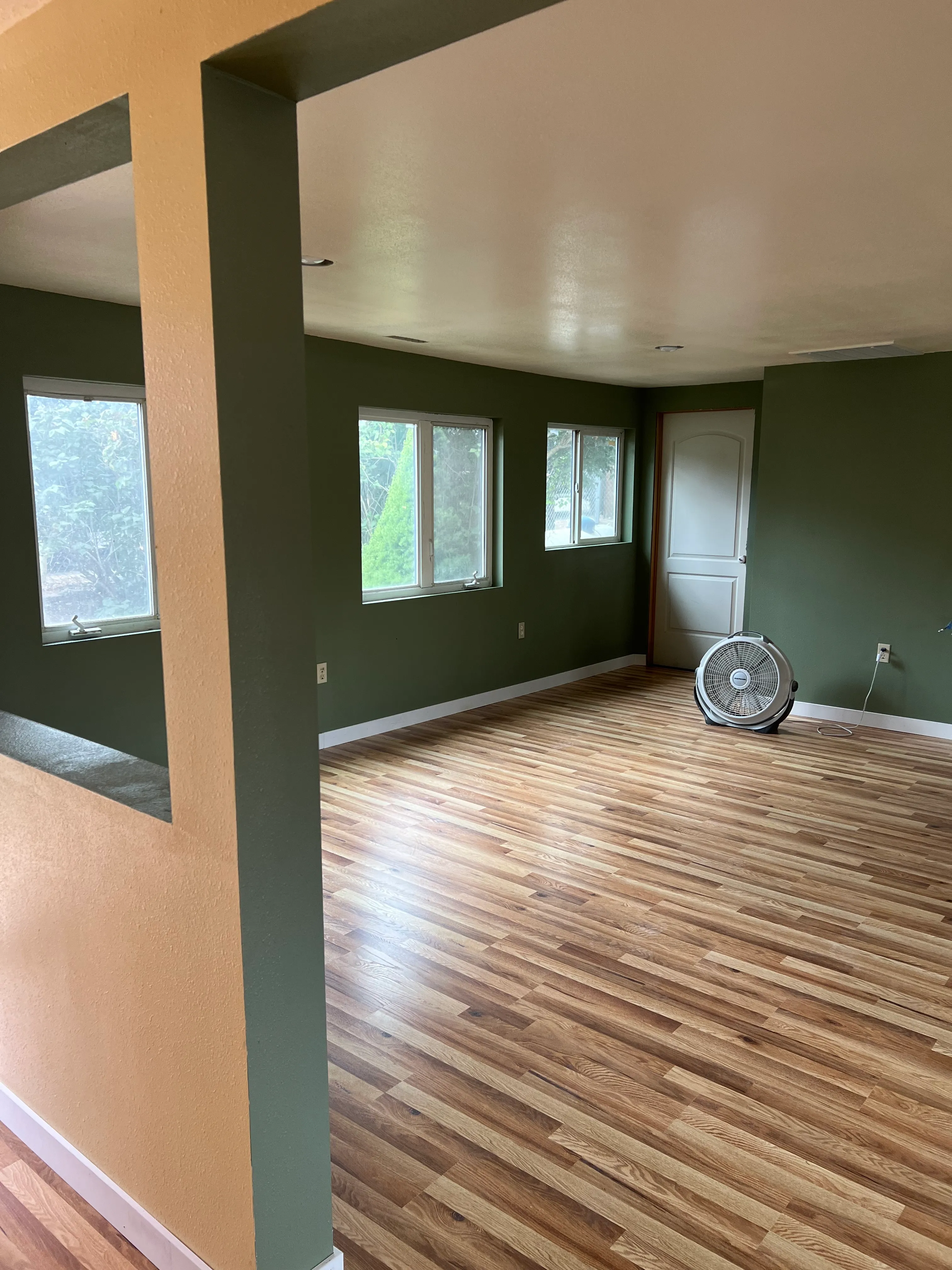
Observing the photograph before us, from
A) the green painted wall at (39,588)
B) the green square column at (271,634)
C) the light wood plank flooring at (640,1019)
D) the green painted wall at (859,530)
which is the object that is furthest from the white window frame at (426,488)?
the green square column at (271,634)

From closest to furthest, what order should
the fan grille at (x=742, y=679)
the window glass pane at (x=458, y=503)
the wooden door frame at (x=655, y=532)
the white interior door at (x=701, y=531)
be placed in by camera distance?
the fan grille at (x=742, y=679) → the window glass pane at (x=458, y=503) → the white interior door at (x=701, y=531) → the wooden door frame at (x=655, y=532)

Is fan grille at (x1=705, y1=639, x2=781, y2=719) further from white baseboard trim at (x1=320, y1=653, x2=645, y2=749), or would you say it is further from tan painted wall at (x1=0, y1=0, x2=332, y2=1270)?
tan painted wall at (x1=0, y1=0, x2=332, y2=1270)

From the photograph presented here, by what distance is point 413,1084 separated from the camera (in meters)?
2.30

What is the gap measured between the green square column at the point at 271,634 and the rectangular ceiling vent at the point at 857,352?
4250 mm

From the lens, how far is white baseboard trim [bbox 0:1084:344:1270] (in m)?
1.70

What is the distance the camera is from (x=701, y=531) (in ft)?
23.7

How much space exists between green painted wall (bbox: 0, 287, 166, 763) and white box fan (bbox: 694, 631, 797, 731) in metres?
3.28

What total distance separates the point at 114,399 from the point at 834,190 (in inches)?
120

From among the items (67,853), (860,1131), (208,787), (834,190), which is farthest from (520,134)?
(860,1131)

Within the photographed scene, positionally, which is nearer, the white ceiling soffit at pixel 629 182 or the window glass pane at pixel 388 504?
the white ceiling soffit at pixel 629 182

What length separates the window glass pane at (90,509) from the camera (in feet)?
12.4

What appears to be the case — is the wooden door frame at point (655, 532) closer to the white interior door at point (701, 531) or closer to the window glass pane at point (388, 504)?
the white interior door at point (701, 531)

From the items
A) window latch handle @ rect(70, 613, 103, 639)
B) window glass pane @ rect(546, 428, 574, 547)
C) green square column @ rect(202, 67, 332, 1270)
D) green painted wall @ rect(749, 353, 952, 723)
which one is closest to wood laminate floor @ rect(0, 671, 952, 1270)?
green square column @ rect(202, 67, 332, 1270)

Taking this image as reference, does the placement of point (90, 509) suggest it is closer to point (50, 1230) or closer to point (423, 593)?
point (423, 593)
